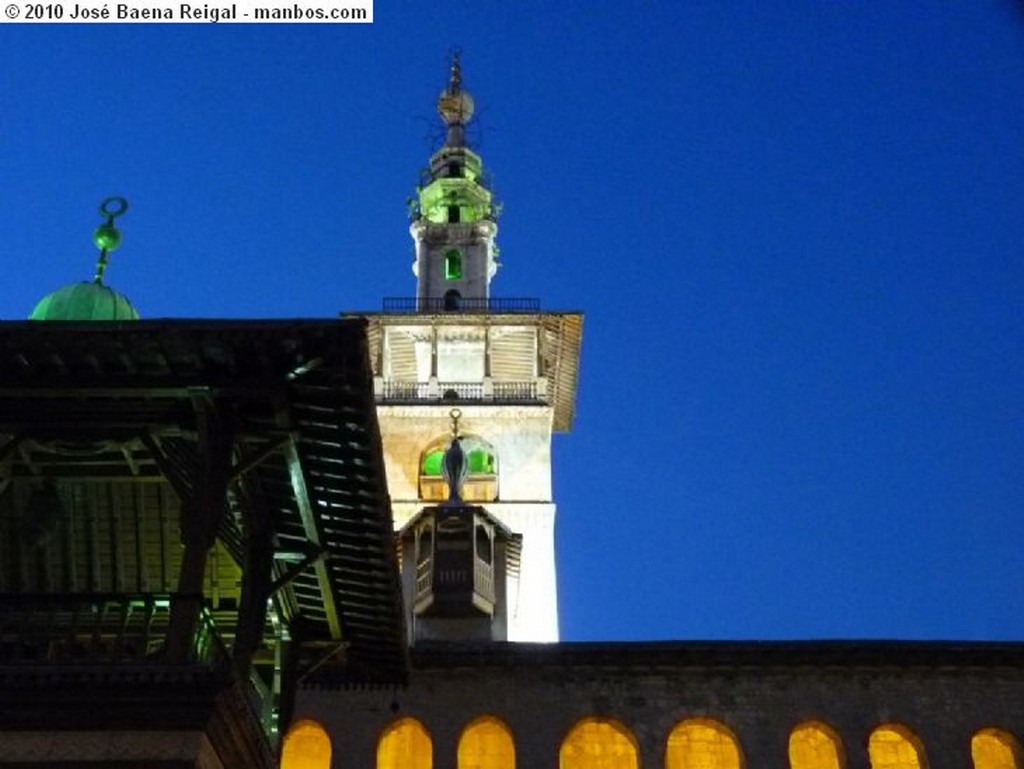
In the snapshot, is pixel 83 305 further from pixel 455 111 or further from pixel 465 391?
pixel 455 111

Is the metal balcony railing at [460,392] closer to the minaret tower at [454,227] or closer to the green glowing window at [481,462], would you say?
the green glowing window at [481,462]

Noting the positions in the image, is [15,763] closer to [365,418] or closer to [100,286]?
[365,418]

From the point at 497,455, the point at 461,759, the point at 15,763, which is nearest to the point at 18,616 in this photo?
the point at 15,763

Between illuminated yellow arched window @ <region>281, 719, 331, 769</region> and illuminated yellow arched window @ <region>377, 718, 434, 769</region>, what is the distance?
3.14ft

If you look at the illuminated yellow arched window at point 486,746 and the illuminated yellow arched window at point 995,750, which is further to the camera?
the illuminated yellow arched window at point 486,746

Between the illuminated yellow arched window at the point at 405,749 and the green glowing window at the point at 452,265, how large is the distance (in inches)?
945

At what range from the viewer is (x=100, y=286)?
16812mm

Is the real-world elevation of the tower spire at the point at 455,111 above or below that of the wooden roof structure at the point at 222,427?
above

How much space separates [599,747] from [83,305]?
13042mm

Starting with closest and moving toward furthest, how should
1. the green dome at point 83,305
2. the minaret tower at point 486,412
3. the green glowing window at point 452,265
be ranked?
the green dome at point 83,305 → the minaret tower at point 486,412 → the green glowing window at point 452,265

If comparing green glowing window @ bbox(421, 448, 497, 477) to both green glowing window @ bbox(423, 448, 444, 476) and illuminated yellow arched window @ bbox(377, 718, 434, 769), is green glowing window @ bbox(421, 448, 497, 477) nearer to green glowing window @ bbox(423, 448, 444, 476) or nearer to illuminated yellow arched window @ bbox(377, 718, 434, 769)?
green glowing window @ bbox(423, 448, 444, 476)

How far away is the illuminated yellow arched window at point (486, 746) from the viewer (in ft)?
77.2

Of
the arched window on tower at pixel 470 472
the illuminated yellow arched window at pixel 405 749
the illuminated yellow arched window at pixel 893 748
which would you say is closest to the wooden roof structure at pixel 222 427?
the illuminated yellow arched window at pixel 405 749

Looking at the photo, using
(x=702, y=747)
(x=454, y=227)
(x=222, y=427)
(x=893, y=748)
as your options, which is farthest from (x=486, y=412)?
(x=222, y=427)
